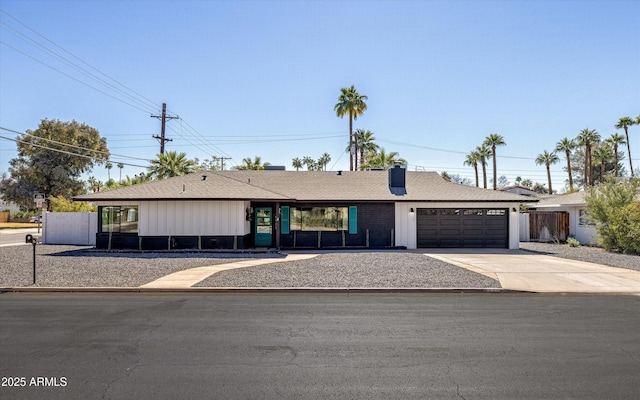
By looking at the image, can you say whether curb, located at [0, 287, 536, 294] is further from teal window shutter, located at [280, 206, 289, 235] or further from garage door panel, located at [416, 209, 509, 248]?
garage door panel, located at [416, 209, 509, 248]

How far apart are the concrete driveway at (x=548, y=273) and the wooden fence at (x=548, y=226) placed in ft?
27.8

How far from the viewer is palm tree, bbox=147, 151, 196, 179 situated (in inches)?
1313

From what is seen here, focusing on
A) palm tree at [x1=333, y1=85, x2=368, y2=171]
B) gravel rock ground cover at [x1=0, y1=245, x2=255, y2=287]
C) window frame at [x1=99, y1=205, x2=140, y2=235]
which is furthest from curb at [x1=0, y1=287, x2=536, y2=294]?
palm tree at [x1=333, y1=85, x2=368, y2=171]

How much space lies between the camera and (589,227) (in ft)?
78.8

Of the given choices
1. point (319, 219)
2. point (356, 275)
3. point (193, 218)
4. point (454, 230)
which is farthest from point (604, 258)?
point (193, 218)

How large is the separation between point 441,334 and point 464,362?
129cm

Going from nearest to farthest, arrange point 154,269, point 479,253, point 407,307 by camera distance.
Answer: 1. point 407,307
2. point 154,269
3. point 479,253

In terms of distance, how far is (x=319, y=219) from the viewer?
2166 cm

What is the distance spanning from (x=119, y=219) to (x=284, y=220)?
8602 millimetres

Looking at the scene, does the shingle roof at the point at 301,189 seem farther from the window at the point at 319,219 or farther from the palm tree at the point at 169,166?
the palm tree at the point at 169,166

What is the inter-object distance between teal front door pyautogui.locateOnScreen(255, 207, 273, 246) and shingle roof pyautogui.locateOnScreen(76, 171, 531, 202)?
1242 millimetres

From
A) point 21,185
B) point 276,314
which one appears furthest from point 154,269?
point 21,185

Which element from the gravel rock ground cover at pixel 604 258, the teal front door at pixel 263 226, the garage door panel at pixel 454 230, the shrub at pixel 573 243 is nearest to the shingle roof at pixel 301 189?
the garage door panel at pixel 454 230

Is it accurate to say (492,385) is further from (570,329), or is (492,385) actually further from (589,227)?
(589,227)
